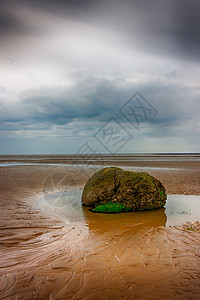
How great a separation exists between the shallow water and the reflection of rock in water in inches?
1.0

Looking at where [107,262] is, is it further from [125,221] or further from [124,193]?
[124,193]

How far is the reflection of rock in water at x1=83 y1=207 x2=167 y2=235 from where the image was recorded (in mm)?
5422

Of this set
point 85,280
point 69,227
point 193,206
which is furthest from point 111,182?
point 85,280

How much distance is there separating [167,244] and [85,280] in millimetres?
2155

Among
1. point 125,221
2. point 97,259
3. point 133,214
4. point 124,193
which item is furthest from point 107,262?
point 124,193

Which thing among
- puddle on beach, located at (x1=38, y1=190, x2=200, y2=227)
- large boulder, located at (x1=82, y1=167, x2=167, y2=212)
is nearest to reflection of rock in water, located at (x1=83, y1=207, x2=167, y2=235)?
puddle on beach, located at (x1=38, y1=190, x2=200, y2=227)

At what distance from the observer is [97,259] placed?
3.73 metres

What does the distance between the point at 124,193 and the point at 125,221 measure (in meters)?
1.42


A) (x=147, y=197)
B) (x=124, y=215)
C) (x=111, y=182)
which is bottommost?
(x=124, y=215)

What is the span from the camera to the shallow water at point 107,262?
9.32ft

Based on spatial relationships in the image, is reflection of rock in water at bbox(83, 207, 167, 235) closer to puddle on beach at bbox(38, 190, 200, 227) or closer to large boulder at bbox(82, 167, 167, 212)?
puddle on beach at bbox(38, 190, 200, 227)

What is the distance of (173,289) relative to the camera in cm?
287

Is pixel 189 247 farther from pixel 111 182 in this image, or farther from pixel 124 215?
pixel 111 182

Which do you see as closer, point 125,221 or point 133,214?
point 125,221
